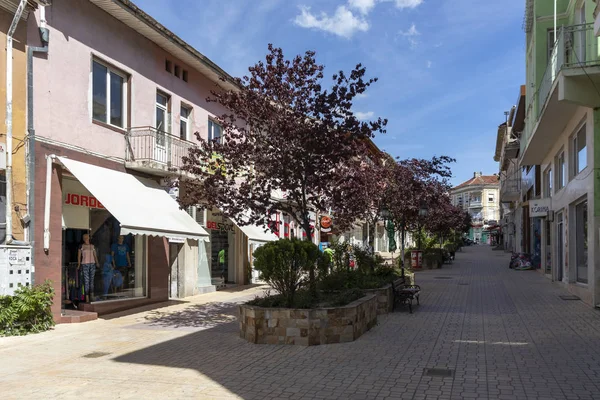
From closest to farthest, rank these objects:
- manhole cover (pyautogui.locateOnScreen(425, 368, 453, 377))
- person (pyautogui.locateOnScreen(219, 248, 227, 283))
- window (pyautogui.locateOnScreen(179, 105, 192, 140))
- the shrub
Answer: manhole cover (pyautogui.locateOnScreen(425, 368, 453, 377)) < the shrub < window (pyautogui.locateOnScreen(179, 105, 192, 140)) < person (pyautogui.locateOnScreen(219, 248, 227, 283))

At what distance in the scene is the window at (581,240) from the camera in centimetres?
1430

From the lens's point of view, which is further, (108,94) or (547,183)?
(547,183)

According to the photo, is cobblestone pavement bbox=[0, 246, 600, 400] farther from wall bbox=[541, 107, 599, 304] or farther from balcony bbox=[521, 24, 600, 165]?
balcony bbox=[521, 24, 600, 165]

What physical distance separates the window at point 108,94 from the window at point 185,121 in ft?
10.3

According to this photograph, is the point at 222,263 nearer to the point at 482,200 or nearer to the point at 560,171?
the point at 560,171

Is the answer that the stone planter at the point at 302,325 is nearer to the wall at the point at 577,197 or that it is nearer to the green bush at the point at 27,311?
the green bush at the point at 27,311

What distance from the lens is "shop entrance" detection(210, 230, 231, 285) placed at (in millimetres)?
18736

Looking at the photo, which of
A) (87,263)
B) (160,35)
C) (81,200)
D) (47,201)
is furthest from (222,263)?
(47,201)

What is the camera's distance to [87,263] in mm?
12398

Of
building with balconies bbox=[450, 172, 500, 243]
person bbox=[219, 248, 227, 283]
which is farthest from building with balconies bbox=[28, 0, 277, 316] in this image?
building with balconies bbox=[450, 172, 500, 243]

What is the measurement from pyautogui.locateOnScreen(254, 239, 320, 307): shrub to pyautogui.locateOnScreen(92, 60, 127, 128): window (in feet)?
19.8

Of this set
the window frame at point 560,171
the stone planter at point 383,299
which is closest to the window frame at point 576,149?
the window frame at point 560,171

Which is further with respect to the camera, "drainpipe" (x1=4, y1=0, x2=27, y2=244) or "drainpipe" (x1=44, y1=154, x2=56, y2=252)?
"drainpipe" (x1=44, y1=154, x2=56, y2=252)

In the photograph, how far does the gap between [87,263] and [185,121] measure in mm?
6197
